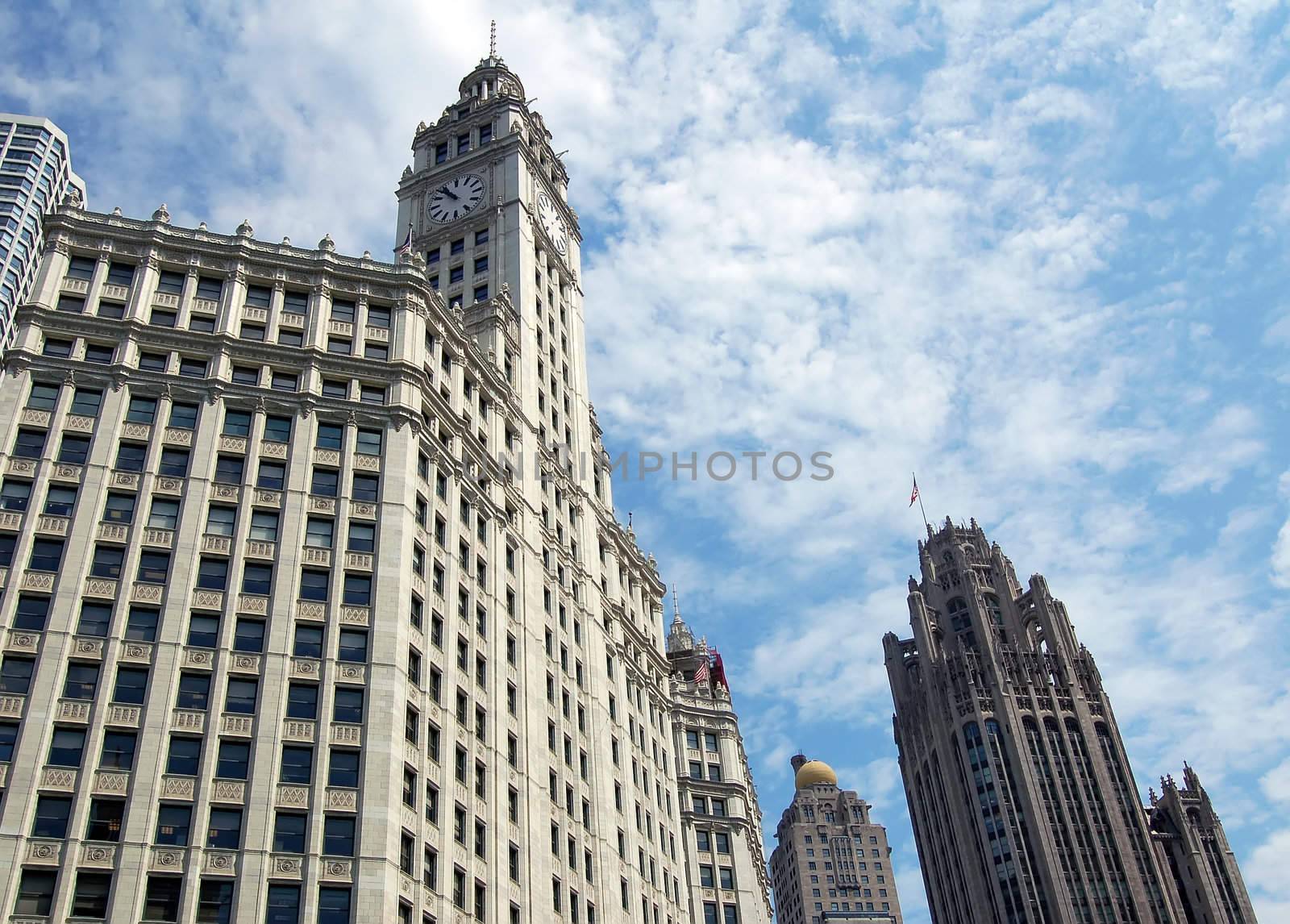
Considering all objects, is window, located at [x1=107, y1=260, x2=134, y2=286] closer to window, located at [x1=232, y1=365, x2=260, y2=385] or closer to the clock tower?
window, located at [x1=232, y1=365, x2=260, y2=385]

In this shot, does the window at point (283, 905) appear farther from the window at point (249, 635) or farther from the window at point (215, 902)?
the window at point (249, 635)

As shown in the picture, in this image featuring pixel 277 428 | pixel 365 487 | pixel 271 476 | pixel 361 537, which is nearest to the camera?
pixel 361 537

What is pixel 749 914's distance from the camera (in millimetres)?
92938

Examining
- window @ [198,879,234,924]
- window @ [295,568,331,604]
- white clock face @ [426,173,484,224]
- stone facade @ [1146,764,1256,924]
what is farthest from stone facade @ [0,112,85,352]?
stone facade @ [1146,764,1256,924]

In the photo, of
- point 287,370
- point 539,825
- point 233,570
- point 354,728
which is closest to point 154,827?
point 354,728

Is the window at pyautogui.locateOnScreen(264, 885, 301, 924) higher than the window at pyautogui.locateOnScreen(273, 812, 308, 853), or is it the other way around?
the window at pyautogui.locateOnScreen(273, 812, 308, 853)

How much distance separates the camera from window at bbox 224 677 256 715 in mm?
55062

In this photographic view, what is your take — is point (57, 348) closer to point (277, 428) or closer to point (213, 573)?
point (277, 428)

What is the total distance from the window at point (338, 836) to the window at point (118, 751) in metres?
8.57

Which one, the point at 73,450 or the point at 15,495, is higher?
the point at 73,450

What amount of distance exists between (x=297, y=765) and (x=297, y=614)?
7.99 m

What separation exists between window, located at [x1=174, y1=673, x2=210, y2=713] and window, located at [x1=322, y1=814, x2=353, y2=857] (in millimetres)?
7745

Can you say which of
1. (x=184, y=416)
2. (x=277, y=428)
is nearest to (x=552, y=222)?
(x=277, y=428)

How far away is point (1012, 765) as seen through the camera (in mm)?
164625
